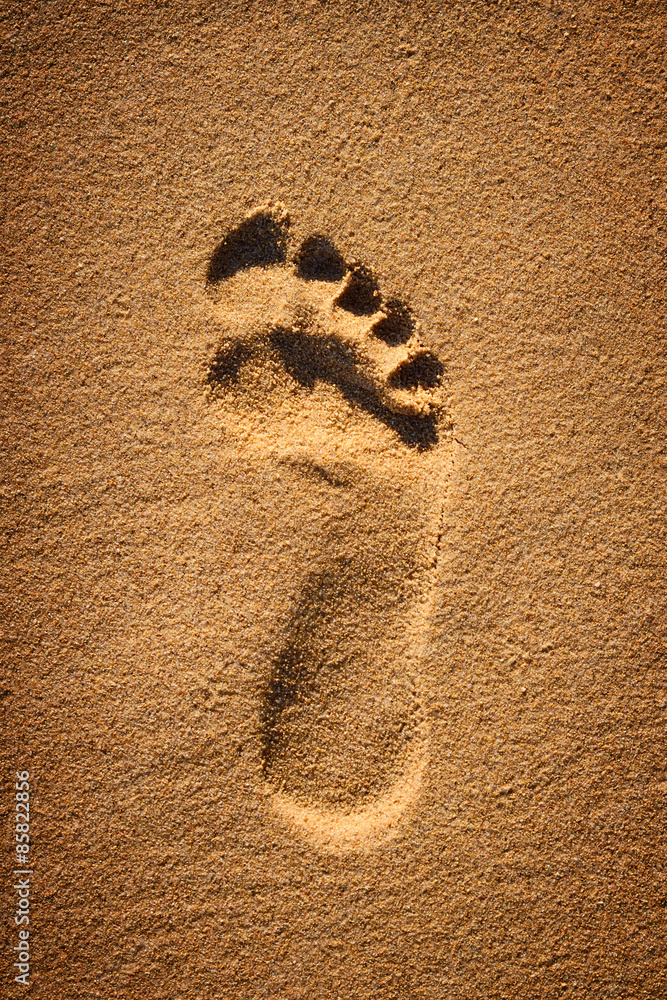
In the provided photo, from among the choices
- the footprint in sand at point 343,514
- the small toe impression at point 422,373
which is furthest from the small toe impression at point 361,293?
the small toe impression at point 422,373

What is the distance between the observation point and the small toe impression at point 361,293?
0.96 meters

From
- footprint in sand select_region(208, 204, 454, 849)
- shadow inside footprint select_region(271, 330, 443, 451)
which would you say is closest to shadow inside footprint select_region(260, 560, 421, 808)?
footprint in sand select_region(208, 204, 454, 849)

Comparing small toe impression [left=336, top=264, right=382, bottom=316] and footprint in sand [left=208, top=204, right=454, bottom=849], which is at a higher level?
small toe impression [left=336, top=264, right=382, bottom=316]

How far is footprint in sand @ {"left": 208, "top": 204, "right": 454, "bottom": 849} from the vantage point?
938 millimetres

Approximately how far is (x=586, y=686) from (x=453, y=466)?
0.43 m

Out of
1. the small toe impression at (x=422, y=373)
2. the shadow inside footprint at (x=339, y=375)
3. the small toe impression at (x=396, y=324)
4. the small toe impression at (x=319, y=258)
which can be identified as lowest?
the shadow inside footprint at (x=339, y=375)

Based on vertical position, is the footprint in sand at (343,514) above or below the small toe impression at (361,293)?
below

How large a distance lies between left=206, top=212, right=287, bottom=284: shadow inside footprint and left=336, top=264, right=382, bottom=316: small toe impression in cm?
12

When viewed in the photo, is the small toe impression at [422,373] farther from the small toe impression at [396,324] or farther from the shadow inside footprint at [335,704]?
the shadow inside footprint at [335,704]

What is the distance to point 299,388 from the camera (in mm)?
959

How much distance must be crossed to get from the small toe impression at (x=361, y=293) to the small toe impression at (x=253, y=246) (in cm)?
12

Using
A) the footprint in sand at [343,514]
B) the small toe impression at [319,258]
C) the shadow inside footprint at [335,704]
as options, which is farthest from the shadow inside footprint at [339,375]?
the shadow inside footprint at [335,704]

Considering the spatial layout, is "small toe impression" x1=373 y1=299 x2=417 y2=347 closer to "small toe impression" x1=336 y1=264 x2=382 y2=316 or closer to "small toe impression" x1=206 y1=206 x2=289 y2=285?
"small toe impression" x1=336 y1=264 x2=382 y2=316

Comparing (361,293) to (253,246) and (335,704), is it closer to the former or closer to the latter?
(253,246)
